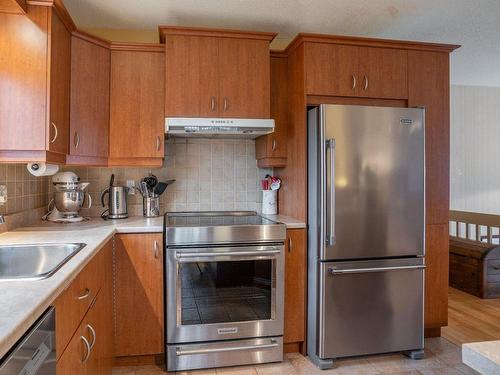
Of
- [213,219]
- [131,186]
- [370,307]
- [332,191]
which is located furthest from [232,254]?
[131,186]

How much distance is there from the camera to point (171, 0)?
252 centimetres

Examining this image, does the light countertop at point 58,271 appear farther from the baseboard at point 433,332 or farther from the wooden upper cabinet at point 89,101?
the baseboard at point 433,332

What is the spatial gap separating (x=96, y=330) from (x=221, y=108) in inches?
61.7

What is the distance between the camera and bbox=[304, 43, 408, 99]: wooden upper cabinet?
8.34ft

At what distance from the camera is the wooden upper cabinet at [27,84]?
196 centimetres

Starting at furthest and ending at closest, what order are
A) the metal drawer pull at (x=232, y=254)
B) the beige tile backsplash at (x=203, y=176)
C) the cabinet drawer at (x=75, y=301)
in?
the beige tile backsplash at (x=203, y=176) < the metal drawer pull at (x=232, y=254) < the cabinet drawer at (x=75, y=301)

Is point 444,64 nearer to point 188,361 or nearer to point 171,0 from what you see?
point 171,0

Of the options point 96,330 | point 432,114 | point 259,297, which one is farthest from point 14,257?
point 432,114

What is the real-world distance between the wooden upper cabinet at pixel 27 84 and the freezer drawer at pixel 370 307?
1.81 metres

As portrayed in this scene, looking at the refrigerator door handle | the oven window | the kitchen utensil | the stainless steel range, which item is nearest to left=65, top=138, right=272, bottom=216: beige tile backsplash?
the kitchen utensil

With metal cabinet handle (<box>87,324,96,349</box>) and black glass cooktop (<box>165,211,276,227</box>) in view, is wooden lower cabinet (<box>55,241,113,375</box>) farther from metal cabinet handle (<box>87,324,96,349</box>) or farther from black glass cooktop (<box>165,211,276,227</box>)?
black glass cooktop (<box>165,211,276,227</box>)

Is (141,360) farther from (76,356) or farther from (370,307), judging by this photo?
(370,307)

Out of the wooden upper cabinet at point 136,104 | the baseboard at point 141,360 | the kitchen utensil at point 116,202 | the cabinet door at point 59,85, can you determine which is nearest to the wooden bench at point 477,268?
the baseboard at point 141,360

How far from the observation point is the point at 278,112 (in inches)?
111
